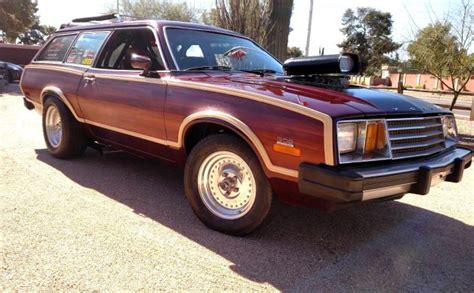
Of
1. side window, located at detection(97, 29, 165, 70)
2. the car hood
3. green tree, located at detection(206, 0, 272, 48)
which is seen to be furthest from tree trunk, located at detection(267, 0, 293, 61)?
the car hood

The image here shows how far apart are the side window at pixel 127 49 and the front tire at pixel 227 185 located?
1.08m

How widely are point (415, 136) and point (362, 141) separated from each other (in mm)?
602

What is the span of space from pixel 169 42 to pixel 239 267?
223 cm

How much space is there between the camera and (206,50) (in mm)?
4336

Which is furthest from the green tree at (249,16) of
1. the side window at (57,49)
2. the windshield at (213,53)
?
→ the windshield at (213,53)

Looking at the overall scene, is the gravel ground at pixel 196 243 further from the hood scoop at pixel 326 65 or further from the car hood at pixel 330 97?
the hood scoop at pixel 326 65

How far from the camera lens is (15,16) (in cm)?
4134

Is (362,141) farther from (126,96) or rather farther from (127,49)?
(127,49)

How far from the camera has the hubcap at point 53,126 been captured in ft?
18.2

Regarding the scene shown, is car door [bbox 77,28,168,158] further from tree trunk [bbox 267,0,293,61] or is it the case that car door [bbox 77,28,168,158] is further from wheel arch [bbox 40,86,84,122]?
tree trunk [bbox 267,0,293,61]

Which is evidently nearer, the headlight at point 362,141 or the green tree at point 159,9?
the headlight at point 362,141

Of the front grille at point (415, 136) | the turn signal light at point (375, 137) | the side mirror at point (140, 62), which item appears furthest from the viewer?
the side mirror at point (140, 62)

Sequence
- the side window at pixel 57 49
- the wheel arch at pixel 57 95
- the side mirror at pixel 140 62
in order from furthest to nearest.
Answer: the side window at pixel 57 49 < the wheel arch at pixel 57 95 < the side mirror at pixel 140 62

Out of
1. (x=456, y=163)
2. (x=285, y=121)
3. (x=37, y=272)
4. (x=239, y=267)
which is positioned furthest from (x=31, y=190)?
(x=456, y=163)
